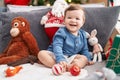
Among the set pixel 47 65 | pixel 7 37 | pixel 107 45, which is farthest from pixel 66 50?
pixel 7 37

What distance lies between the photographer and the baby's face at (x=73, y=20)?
1.56 meters

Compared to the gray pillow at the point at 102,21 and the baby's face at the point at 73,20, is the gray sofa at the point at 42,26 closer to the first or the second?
the gray pillow at the point at 102,21

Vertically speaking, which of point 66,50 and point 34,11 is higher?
point 34,11

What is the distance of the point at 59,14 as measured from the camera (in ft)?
5.59

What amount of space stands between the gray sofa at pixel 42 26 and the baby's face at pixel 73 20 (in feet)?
0.50

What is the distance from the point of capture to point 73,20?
157 centimetres

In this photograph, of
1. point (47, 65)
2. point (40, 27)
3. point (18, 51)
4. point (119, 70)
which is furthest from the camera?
point (40, 27)

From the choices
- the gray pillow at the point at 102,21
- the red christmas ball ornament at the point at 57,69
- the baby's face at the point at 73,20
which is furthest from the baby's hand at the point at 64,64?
the gray pillow at the point at 102,21

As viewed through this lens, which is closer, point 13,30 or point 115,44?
point 115,44

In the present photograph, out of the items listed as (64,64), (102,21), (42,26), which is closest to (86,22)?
(102,21)

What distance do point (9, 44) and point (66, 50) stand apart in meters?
0.38

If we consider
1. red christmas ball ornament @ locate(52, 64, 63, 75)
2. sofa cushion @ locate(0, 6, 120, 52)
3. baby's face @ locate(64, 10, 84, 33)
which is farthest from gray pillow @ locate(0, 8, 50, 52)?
red christmas ball ornament @ locate(52, 64, 63, 75)

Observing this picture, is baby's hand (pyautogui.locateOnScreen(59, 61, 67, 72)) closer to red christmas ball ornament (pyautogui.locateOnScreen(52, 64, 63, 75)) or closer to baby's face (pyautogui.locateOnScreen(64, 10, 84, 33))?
red christmas ball ornament (pyautogui.locateOnScreen(52, 64, 63, 75))

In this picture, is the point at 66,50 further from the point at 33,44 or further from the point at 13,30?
→ the point at 13,30
